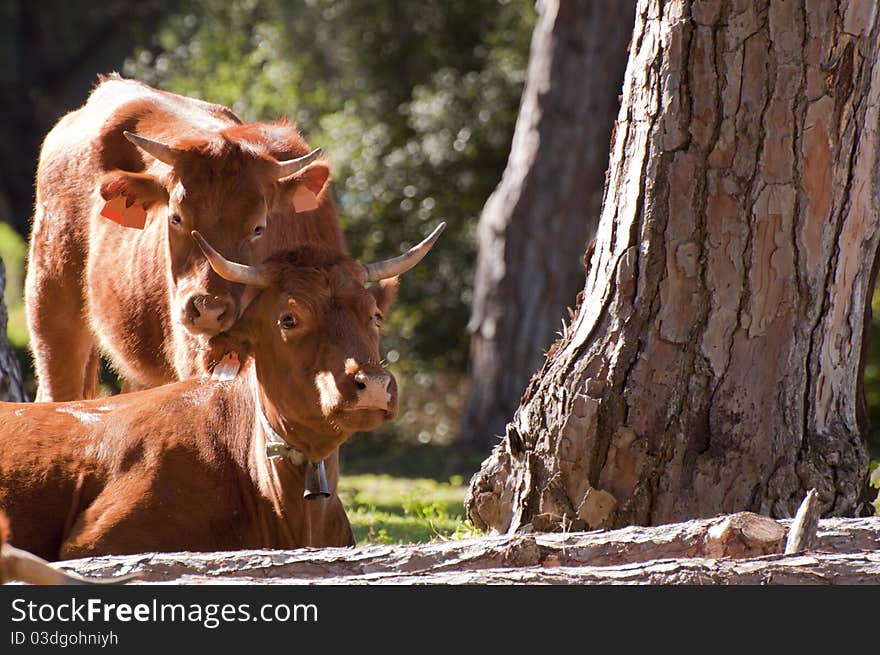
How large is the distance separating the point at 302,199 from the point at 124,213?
41.2 inches

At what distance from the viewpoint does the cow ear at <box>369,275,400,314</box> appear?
5.53 metres

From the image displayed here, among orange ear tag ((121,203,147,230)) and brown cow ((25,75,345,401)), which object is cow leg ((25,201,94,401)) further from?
orange ear tag ((121,203,147,230))

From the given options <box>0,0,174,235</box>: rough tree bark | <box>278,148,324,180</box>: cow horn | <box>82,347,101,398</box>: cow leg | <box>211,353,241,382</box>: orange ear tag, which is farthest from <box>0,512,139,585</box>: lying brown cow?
<box>0,0,174,235</box>: rough tree bark

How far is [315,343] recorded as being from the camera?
5.17 meters

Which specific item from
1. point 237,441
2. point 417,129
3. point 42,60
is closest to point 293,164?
point 237,441

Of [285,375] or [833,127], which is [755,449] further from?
[285,375]

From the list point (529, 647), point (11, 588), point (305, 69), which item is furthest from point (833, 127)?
point (305, 69)

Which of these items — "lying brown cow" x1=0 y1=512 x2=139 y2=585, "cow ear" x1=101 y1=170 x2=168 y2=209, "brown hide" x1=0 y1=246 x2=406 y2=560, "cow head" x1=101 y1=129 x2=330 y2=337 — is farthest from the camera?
"cow ear" x1=101 y1=170 x2=168 y2=209

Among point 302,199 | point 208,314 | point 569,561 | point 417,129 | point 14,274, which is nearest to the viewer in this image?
point 569,561

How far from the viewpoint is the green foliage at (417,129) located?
1678 centimetres

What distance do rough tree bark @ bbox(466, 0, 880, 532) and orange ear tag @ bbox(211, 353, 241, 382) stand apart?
1507 millimetres

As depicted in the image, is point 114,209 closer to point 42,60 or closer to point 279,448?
point 279,448

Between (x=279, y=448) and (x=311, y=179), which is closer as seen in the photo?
(x=279, y=448)

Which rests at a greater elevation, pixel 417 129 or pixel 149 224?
pixel 417 129
